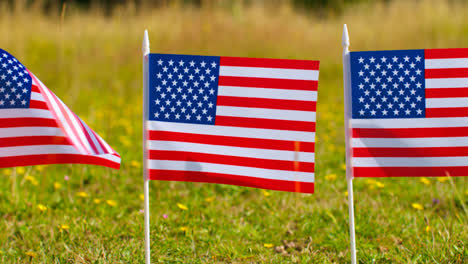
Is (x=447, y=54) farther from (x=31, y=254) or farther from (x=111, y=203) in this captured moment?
(x=31, y=254)

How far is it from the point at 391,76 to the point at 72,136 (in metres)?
1.83

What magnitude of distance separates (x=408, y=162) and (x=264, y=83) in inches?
36.3

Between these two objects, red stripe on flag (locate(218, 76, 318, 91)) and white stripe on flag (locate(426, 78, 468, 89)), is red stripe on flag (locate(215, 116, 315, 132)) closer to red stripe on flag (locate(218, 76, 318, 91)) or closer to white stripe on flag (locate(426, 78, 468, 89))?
red stripe on flag (locate(218, 76, 318, 91))

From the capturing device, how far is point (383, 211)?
12.1ft

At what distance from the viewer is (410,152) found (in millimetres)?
2662

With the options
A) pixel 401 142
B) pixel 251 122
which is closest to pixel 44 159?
pixel 251 122

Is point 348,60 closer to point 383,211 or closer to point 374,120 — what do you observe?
point 374,120

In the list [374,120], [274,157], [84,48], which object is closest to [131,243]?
[274,157]

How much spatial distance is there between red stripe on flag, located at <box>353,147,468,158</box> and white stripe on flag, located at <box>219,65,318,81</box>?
507 millimetres

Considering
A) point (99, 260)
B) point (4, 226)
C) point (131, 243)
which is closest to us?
point (99, 260)

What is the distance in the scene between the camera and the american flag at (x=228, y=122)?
2697 millimetres

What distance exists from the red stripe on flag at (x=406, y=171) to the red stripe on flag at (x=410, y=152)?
74 mm

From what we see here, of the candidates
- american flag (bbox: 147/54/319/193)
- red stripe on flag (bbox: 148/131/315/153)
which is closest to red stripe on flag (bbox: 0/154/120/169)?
american flag (bbox: 147/54/319/193)

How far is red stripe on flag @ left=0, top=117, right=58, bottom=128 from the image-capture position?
268cm
